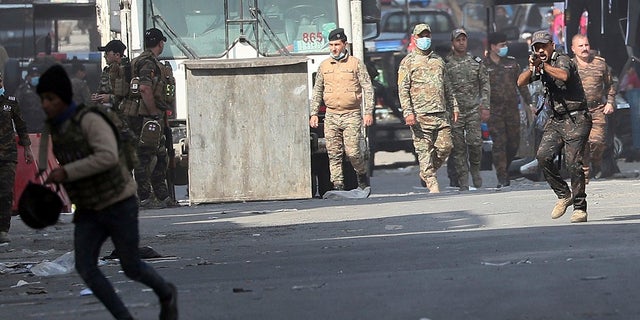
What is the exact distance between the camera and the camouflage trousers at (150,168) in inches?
705

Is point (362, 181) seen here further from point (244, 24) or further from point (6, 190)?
point (6, 190)

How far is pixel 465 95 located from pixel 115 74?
15.4 feet

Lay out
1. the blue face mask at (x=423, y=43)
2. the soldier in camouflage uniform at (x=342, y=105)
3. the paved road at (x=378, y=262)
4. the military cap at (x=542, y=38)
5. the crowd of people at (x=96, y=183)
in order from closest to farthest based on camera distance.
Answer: the crowd of people at (x=96, y=183), the paved road at (x=378, y=262), the military cap at (x=542, y=38), the soldier in camouflage uniform at (x=342, y=105), the blue face mask at (x=423, y=43)

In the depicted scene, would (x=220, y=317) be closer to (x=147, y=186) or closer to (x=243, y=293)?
(x=243, y=293)

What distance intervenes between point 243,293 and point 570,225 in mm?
4430

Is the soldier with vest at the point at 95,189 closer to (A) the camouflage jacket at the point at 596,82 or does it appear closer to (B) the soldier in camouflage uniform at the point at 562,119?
(B) the soldier in camouflage uniform at the point at 562,119

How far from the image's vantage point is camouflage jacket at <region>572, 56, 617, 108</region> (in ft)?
65.0

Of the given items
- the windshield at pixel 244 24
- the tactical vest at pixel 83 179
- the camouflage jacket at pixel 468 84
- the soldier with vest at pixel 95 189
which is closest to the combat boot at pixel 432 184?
the camouflage jacket at pixel 468 84

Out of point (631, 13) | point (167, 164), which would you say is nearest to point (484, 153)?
point (631, 13)

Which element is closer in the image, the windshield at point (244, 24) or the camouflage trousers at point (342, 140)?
the camouflage trousers at point (342, 140)

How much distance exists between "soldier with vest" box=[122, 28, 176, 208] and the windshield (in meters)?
1.15

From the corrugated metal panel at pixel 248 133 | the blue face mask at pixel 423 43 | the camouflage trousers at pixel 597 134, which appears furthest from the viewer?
the camouflage trousers at pixel 597 134

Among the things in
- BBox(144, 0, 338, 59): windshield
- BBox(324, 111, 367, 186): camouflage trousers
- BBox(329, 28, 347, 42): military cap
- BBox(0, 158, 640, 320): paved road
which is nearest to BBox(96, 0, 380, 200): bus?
BBox(144, 0, 338, 59): windshield

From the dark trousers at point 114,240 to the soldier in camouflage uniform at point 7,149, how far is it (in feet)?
21.0
